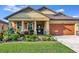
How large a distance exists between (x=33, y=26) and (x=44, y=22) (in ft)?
2.69

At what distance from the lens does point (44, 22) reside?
14.8 meters

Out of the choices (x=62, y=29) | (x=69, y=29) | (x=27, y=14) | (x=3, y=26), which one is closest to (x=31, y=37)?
(x=3, y=26)

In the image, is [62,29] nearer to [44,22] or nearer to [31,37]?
[44,22]

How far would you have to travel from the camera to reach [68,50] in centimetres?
1336

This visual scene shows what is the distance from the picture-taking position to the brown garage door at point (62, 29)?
46.8 feet

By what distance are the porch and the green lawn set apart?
695 mm

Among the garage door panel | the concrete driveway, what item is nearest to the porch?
the concrete driveway

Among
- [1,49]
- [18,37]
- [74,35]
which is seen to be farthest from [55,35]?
[1,49]
